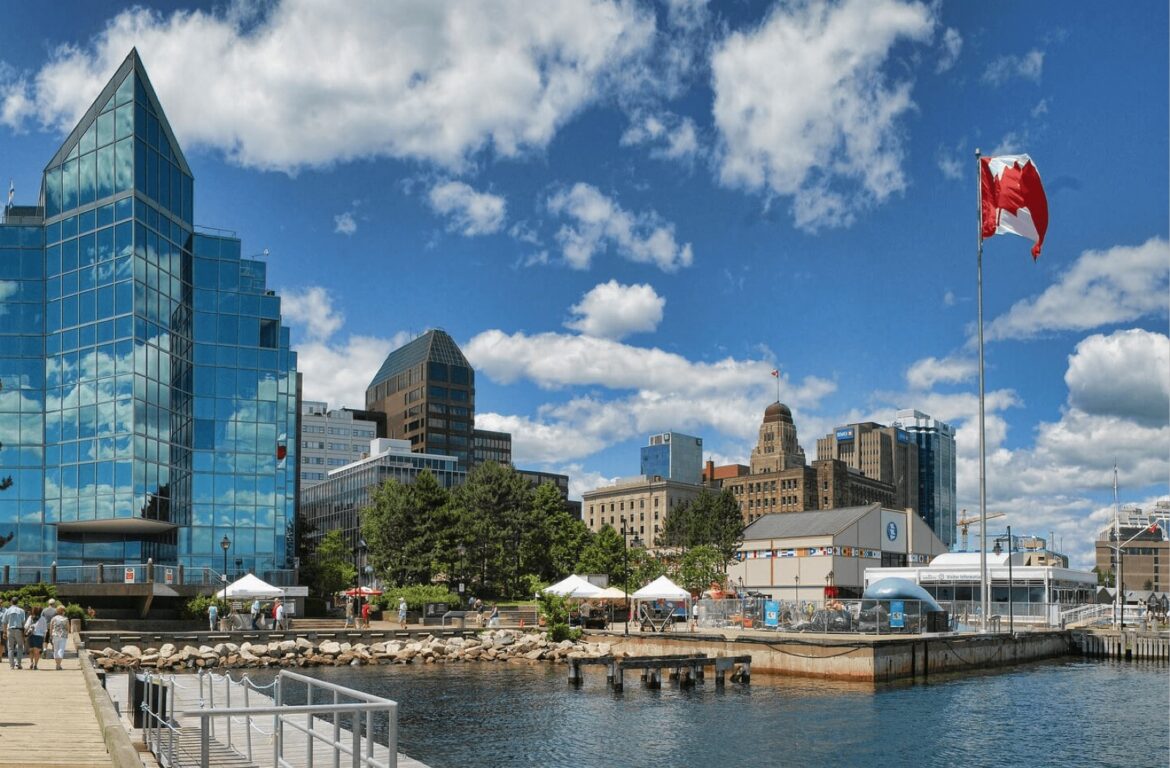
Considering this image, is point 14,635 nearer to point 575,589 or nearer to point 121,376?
point 575,589

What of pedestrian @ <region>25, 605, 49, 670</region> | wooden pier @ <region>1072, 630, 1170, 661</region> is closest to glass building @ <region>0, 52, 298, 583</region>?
pedestrian @ <region>25, 605, 49, 670</region>

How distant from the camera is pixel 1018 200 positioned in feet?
185

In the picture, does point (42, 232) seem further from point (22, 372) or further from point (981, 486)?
point (981, 486)

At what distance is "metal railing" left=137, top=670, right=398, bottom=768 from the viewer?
14094mm

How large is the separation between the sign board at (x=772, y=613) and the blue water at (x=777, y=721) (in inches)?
432

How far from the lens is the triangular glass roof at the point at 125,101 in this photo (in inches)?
3187

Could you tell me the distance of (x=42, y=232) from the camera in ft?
274

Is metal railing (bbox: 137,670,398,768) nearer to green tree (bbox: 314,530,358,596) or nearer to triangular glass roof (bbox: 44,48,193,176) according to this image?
triangular glass roof (bbox: 44,48,193,176)

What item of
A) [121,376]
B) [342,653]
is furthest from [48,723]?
[121,376]

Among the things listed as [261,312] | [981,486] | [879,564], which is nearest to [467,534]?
[261,312]

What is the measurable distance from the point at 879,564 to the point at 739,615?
4339 cm

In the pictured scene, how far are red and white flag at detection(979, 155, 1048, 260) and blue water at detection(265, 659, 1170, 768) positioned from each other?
2118 cm

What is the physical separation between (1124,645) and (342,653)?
4411 centimetres

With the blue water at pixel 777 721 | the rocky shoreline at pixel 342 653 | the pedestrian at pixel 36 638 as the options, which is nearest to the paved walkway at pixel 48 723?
the pedestrian at pixel 36 638
